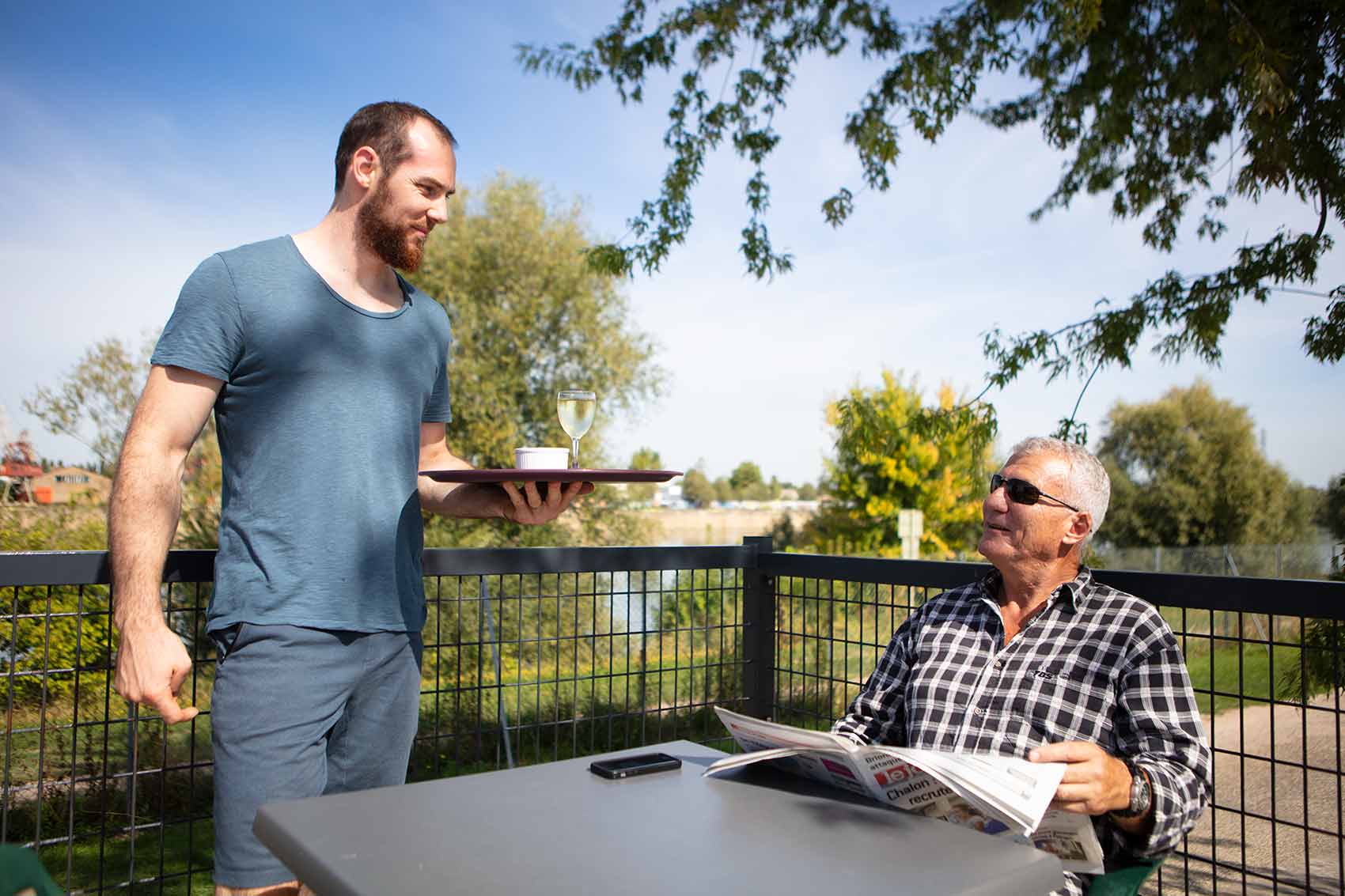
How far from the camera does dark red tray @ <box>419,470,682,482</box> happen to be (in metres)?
1.70

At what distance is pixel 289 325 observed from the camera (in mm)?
1773

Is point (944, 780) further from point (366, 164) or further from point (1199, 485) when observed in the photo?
point (1199, 485)

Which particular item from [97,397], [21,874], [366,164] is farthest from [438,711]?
[97,397]

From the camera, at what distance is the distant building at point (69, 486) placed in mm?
8883

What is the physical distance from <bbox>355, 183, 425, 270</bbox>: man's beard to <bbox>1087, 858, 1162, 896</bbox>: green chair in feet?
5.25

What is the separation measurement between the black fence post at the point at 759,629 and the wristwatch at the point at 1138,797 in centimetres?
173

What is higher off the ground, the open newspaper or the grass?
the open newspaper

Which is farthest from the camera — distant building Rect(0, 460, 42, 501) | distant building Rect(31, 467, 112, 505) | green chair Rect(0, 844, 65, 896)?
distant building Rect(31, 467, 112, 505)

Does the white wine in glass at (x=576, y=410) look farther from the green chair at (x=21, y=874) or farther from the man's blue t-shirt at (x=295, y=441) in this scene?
the green chair at (x=21, y=874)

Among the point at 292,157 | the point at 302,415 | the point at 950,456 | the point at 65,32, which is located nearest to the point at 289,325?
the point at 302,415

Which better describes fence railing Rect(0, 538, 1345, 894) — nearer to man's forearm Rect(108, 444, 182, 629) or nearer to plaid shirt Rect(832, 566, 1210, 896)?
man's forearm Rect(108, 444, 182, 629)

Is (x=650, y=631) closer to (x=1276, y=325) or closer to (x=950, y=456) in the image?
(x=950, y=456)

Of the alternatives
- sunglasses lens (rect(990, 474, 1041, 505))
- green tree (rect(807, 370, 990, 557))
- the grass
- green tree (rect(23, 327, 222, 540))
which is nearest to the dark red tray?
sunglasses lens (rect(990, 474, 1041, 505))

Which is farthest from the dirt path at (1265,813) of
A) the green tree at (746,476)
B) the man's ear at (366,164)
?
the green tree at (746,476)
